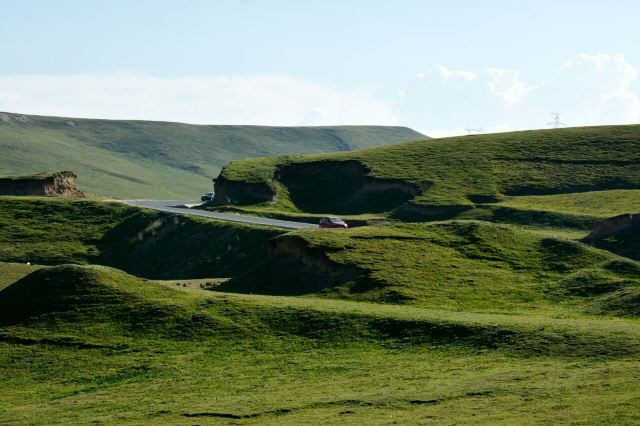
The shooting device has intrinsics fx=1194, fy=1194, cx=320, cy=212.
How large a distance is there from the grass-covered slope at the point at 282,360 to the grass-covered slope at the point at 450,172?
53563 mm

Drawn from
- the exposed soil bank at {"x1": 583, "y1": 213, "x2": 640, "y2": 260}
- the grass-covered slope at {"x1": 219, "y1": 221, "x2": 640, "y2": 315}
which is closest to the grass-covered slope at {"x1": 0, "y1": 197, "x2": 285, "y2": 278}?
the grass-covered slope at {"x1": 219, "y1": 221, "x2": 640, "y2": 315}

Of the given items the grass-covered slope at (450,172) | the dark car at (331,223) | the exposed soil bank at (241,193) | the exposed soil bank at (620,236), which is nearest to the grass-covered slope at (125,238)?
the dark car at (331,223)

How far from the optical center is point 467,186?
111375mm

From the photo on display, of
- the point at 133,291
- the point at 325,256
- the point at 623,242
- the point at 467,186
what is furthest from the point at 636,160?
the point at 133,291

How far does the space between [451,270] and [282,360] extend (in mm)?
18386

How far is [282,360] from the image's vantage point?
4522 cm

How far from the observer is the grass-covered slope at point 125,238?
8619 cm

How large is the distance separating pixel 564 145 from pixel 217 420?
311ft

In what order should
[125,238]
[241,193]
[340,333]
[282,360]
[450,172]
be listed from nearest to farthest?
[282,360], [340,333], [125,238], [241,193], [450,172]

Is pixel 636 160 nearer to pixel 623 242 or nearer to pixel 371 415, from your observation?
pixel 623 242

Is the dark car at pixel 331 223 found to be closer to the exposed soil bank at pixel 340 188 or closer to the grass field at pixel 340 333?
the grass field at pixel 340 333

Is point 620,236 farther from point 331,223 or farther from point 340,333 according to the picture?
point 340,333

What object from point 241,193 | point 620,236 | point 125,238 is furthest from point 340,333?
point 241,193

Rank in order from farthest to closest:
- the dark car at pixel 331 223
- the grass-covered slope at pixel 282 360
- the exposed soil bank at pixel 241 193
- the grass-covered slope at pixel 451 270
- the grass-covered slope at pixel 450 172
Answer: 1. the exposed soil bank at pixel 241 193
2. the grass-covered slope at pixel 450 172
3. the dark car at pixel 331 223
4. the grass-covered slope at pixel 451 270
5. the grass-covered slope at pixel 282 360
